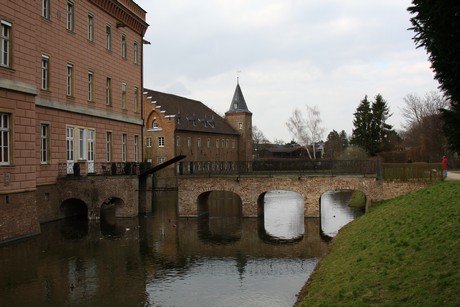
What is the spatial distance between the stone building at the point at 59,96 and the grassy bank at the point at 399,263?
1203 centimetres

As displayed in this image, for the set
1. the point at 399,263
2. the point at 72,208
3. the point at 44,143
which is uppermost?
the point at 44,143

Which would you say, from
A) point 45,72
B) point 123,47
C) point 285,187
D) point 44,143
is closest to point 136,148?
point 123,47

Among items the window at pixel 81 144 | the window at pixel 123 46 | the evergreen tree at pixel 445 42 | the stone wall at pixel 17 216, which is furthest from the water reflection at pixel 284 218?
the evergreen tree at pixel 445 42

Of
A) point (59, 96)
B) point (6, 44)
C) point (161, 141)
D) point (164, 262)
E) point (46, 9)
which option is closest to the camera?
point (164, 262)

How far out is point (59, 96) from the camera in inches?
926

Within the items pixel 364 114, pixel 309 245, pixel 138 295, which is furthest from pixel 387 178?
pixel 364 114

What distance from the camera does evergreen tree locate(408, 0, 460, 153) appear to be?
5617 millimetres

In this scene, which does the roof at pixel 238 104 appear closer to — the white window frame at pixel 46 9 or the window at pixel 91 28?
the window at pixel 91 28

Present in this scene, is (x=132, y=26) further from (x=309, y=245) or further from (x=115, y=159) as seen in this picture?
(x=309, y=245)

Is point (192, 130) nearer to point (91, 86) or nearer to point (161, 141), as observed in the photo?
point (161, 141)

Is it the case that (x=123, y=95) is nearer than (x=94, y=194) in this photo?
No

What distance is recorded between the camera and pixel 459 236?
1071cm

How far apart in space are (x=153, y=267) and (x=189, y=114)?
42103mm

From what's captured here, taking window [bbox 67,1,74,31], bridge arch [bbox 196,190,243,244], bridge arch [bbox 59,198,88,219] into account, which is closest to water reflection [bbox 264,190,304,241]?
bridge arch [bbox 196,190,243,244]
